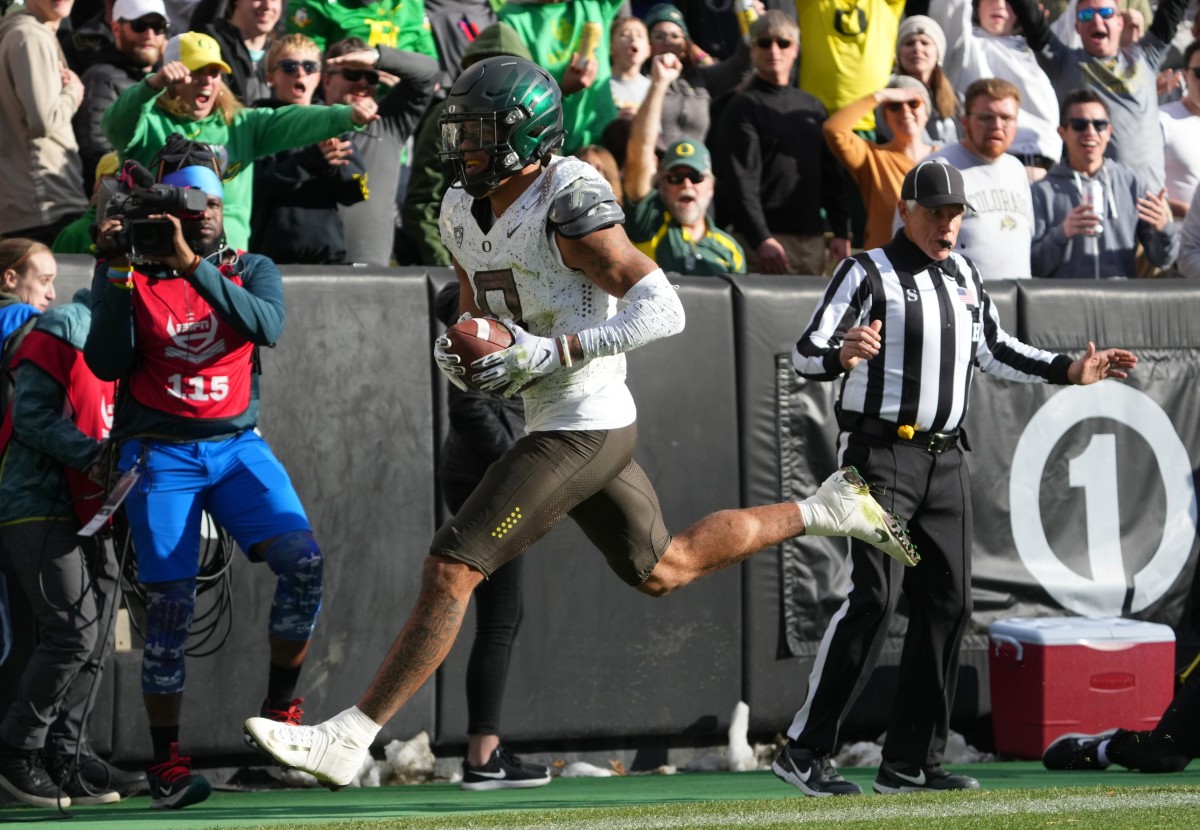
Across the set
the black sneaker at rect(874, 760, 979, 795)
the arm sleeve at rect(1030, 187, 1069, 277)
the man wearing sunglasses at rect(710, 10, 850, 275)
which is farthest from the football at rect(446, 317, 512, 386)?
the arm sleeve at rect(1030, 187, 1069, 277)

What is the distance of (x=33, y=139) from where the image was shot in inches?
294

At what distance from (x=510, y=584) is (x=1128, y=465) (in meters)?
3.13

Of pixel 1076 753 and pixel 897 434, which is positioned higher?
pixel 897 434

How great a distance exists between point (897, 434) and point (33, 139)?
12.8 ft

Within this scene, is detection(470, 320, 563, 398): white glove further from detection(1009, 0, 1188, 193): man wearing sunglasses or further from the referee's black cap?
detection(1009, 0, 1188, 193): man wearing sunglasses

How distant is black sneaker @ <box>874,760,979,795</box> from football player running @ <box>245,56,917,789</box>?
132cm

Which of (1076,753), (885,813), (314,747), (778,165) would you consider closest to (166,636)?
(314,747)

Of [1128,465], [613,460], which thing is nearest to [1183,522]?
[1128,465]

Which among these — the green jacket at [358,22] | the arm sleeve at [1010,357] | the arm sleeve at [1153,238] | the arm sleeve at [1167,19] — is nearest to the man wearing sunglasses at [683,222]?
the green jacket at [358,22]

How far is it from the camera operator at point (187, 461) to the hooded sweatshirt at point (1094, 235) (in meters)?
4.23

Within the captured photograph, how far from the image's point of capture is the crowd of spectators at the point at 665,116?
24.1 ft

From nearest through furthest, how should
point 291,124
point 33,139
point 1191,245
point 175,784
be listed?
point 175,784
point 291,124
point 33,139
point 1191,245

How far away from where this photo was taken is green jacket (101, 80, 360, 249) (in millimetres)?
6859

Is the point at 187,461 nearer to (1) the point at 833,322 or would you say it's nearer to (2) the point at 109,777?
(2) the point at 109,777
